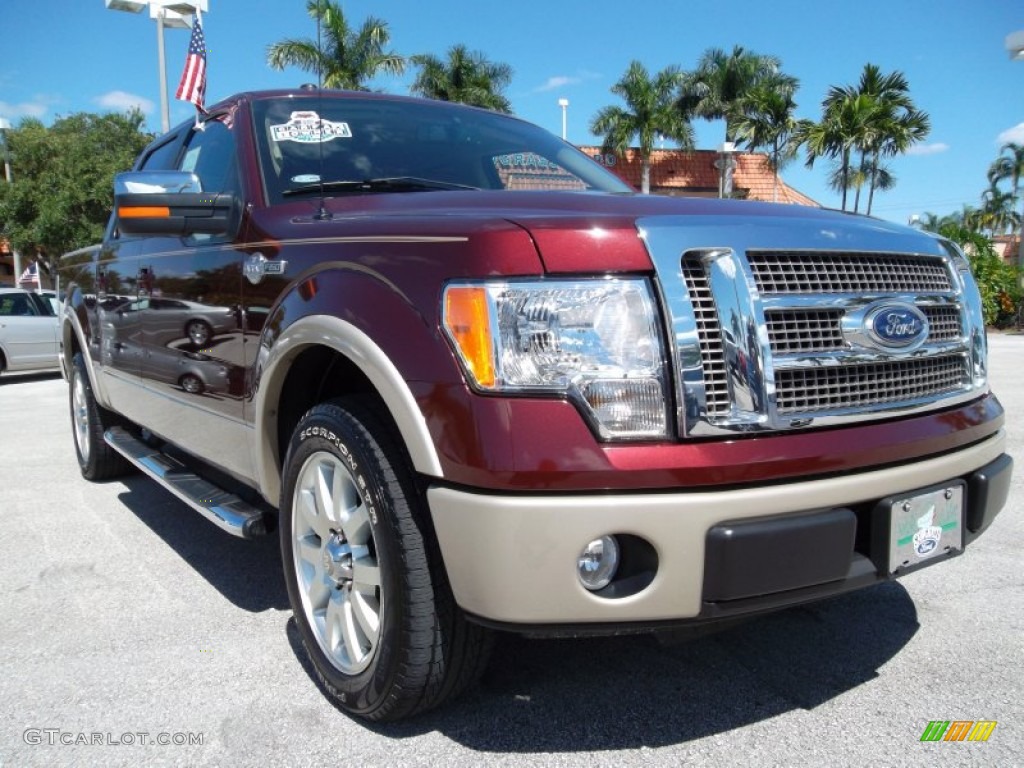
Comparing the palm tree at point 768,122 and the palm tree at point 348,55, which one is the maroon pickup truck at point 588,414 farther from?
the palm tree at point 768,122

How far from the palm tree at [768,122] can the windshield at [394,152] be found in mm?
27909

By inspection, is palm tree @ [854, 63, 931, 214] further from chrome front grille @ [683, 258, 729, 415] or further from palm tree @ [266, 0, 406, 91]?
chrome front grille @ [683, 258, 729, 415]

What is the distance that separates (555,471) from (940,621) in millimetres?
1916

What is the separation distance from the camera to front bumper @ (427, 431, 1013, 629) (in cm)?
172

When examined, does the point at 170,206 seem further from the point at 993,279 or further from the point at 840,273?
the point at 993,279

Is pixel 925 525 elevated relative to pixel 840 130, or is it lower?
lower

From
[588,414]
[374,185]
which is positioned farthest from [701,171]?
[588,414]

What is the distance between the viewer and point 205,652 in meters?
2.70

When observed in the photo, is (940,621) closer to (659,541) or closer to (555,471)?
(659,541)

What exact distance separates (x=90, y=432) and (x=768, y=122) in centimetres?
2930

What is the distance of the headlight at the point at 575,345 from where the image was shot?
177 centimetres

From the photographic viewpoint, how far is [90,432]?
5074 mm

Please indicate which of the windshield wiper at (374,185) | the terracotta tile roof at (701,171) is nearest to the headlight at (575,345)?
the windshield wiper at (374,185)

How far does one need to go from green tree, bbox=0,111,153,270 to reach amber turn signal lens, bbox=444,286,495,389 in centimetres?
2240
